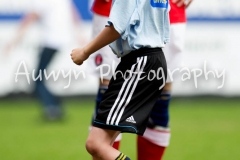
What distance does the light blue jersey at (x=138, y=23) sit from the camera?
11.8ft

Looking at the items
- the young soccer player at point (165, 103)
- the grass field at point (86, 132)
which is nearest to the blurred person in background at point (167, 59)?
the young soccer player at point (165, 103)

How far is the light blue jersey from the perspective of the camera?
3596mm

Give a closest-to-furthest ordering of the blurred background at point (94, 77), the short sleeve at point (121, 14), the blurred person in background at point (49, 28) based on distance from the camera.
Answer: the short sleeve at point (121, 14)
the blurred background at point (94, 77)
the blurred person in background at point (49, 28)

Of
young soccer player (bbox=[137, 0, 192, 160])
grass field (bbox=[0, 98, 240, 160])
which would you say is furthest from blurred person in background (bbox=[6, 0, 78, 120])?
young soccer player (bbox=[137, 0, 192, 160])

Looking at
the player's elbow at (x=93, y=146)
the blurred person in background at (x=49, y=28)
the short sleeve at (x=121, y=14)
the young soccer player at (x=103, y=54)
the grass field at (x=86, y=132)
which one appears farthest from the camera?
the blurred person in background at (x=49, y=28)

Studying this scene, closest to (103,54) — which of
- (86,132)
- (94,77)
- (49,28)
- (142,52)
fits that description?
(142,52)

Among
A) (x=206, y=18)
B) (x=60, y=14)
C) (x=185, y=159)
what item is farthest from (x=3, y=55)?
(x=185, y=159)

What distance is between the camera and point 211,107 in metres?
8.48

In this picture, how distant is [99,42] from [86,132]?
3271 mm

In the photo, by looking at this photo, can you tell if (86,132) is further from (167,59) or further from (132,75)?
(132,75)

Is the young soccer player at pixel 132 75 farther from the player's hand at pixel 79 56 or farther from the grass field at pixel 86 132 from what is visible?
the grass field at pixel 86 132

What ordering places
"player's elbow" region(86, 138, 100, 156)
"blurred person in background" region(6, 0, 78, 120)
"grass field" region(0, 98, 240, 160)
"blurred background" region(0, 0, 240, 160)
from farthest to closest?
"blurred person in background" region(6, 0, 78, 120) → "blurred background" region(0, 0, 240, 160) → "grass field" region(0, 98, 240, 160) → "player's elbow" region(86, 138, 100, 156)

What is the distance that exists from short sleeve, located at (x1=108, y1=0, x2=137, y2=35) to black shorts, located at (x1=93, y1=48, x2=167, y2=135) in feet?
0.70

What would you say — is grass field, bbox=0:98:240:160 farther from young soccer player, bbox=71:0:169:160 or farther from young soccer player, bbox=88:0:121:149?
young soccer player, bbox=71:0:169:160
